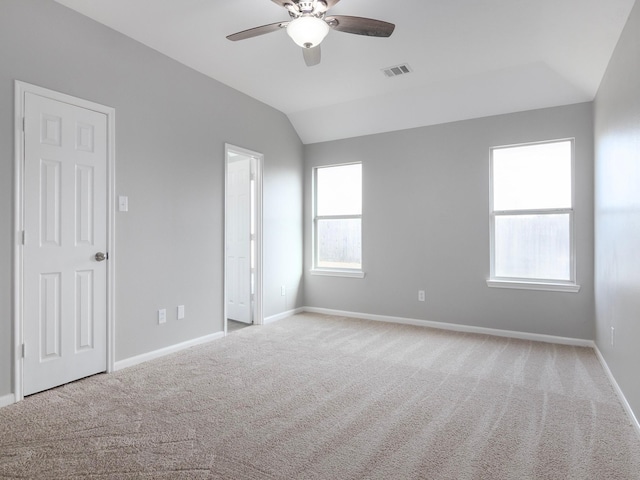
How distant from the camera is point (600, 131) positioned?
3336 millimetres

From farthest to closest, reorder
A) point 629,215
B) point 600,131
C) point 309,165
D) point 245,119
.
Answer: point 309,165 < point 245,119 < point 600,131 < point 629,215

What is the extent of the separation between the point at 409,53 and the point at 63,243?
324 centimetres

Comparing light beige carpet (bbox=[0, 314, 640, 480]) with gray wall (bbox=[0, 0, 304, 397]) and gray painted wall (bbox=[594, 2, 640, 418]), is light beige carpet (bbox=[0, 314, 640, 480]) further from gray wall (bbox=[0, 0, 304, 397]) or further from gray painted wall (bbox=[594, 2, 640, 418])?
gray wall (bbox=[0, 0, 304, 397])

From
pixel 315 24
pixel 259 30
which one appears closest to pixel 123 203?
pixel 259 30

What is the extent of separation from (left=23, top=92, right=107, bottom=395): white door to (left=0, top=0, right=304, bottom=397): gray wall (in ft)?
0.40

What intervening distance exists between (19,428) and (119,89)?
254cm

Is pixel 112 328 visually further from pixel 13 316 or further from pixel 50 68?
pixel 50 68

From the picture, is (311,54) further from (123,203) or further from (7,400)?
(7,400)

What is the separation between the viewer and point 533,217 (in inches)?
160

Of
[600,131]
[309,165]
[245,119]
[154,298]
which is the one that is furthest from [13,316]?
[600,131]

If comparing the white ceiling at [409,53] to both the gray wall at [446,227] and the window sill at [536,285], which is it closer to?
the gray wall at [446,227]

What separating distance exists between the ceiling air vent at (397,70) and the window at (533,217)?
56.2 inches

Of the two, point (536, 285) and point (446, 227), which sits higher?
point (446, 227)

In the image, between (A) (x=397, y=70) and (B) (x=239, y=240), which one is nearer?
(A) (x=397, y=70)
